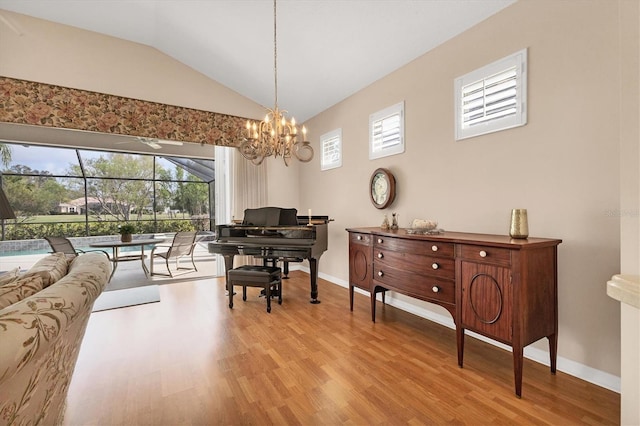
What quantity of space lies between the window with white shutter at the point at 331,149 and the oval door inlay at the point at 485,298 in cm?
303

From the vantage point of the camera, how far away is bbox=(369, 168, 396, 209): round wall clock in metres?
3.63

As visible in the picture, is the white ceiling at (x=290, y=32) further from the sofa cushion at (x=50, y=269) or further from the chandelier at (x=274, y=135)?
the sofa cushion at (x=50, y=269)

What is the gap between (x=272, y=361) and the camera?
2365 mm

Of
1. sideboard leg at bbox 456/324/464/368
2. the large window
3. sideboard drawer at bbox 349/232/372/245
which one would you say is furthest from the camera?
the large window

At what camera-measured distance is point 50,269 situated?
1530mm

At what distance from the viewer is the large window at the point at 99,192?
5715mm

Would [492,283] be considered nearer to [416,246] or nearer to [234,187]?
[416,246]

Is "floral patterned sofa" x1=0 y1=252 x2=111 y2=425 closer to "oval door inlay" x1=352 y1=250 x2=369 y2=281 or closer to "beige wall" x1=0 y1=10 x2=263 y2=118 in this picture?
"oval door inlay" x1=352 y1=250 x2=369 y2=281

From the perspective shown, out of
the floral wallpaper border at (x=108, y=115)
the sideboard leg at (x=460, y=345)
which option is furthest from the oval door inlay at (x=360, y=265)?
the floral wallpaper border at (x=108, y=115)

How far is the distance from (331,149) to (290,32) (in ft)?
6.35

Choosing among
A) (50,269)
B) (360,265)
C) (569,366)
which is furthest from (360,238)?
(50,269)

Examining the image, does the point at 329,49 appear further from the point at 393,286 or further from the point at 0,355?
the point at 0,355

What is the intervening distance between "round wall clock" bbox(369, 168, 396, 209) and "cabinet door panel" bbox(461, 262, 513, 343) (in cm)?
158

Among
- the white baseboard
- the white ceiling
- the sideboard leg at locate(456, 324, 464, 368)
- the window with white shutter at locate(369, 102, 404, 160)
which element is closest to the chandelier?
the white ceiling
